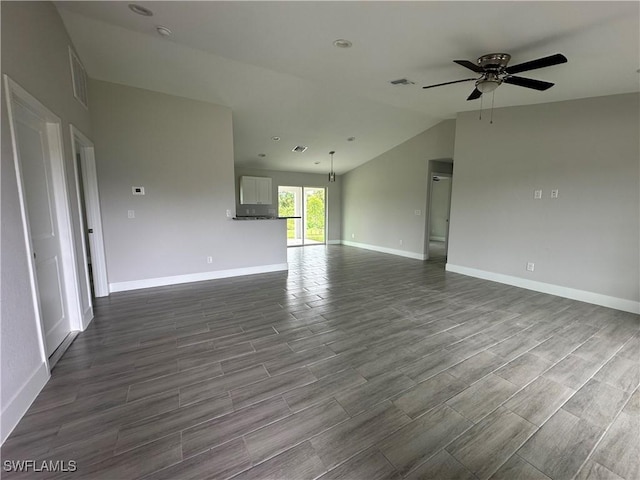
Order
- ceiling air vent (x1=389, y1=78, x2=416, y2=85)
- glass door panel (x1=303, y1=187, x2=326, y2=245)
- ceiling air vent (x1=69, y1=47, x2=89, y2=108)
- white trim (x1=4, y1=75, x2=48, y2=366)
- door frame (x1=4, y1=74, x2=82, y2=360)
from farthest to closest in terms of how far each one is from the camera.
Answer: glass door panel (x1=303, y1=187, x2=326, y2=245) → ceiling air vent (x1=389, y1=78, x2=416, y2=85) → ceiling air vent (x1=69, y1=47, x2=89, y2=108) → door frame (x1=4, y1=74, x2=82, y2=360) → white trim (x1=4, y1=75, x2=48, y2=366)

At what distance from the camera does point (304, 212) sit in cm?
942

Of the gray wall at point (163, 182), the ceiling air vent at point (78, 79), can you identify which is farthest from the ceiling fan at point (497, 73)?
the ceiling air vent at point (78, 79)

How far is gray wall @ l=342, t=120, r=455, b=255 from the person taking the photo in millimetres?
6570

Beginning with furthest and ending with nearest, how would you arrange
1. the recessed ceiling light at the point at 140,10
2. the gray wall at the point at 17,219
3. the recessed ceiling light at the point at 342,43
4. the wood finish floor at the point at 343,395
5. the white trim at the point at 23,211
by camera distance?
the recessed ceiling light at the point at 342,43
the recessed ceiling light at the point at 140,10
the white trim at the point at 23,211
the gray wall at the point at 17,219
the wood finish floor at the point at 343,395

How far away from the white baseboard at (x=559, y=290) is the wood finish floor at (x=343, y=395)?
0.78ft

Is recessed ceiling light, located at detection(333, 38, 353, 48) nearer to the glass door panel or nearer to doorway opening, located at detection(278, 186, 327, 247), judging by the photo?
doorway opening, located at detection(278, 186, 327, 247)

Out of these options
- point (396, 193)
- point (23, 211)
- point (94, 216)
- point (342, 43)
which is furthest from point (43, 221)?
point (396, 193)

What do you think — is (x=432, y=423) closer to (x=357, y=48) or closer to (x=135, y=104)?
(x=357, y=48)

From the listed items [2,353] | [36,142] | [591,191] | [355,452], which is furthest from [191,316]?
[591,191]

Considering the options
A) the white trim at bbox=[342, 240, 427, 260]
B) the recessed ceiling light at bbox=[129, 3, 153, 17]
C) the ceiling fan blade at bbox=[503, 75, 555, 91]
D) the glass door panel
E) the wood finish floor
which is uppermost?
the recessed ceiling light at bbox=[129, 3, 153, 17]

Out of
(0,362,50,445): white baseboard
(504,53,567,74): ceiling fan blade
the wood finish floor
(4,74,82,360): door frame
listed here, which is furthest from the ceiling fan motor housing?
(0,362,50,445): white baseboard

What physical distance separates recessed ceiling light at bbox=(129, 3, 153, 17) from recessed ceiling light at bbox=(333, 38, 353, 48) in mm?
Answer: 1788

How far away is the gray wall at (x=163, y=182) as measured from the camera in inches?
161

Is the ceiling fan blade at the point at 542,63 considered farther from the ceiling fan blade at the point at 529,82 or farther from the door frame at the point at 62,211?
the door frame at the point at 62,211
